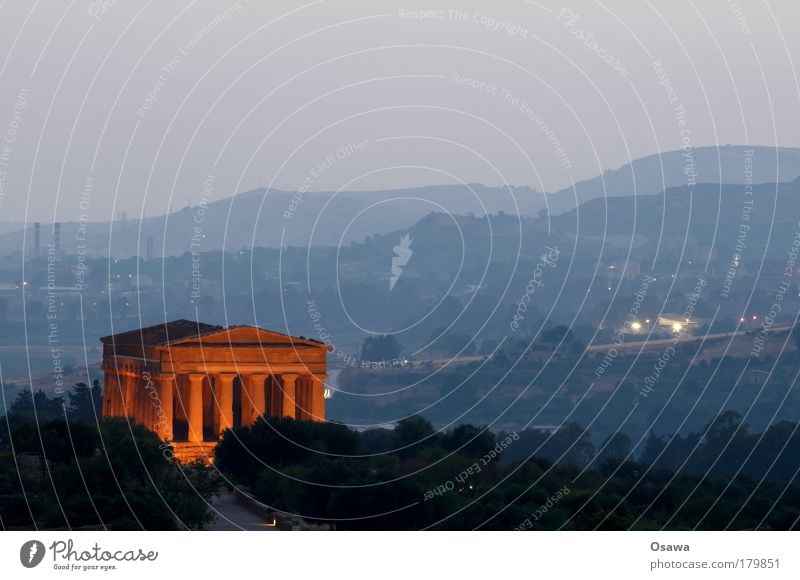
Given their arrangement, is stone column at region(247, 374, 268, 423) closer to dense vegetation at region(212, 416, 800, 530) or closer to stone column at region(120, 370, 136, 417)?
stone column at region(120, 370, 136, 417)

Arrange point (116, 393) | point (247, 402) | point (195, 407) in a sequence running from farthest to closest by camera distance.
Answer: point (116, 393) → point (247, 402) → point (195, 407)

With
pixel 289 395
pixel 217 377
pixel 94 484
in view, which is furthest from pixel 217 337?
pixel 94 484

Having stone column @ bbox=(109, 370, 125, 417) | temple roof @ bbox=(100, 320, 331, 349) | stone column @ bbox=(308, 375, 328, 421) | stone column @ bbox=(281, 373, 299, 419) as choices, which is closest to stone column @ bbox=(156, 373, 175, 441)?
temple roof @ bbox=(100, 320, 331, 349)

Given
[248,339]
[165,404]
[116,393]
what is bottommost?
[165,404]

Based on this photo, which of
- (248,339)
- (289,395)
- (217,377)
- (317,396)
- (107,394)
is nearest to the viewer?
(248,339)

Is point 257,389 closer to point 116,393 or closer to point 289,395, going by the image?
point 289,395

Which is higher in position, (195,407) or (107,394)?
(107,394)
